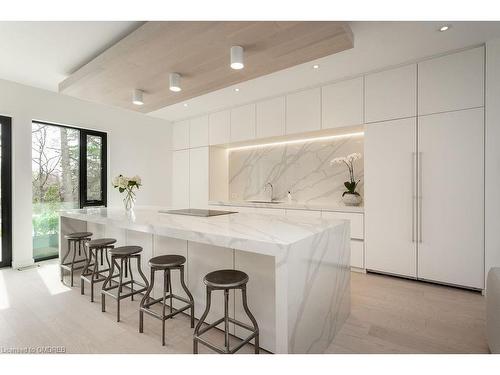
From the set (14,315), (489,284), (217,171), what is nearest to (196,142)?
(217,171)

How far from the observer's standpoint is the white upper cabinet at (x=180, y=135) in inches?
218

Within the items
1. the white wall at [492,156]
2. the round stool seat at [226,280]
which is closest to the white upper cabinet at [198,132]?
the round stool seat at [226,280]

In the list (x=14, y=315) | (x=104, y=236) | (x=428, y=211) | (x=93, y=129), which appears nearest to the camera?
(x=14, y=315)

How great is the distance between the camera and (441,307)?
2.45 metres

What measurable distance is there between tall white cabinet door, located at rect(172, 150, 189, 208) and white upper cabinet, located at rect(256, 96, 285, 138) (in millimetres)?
1932

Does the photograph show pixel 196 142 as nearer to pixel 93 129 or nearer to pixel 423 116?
pixel 93 129

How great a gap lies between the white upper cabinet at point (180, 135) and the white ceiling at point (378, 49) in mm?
1725

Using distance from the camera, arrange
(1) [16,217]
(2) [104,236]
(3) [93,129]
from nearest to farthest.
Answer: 1. (2) [104,236]
2. (1) [16,217]
3. (3) [93,129]

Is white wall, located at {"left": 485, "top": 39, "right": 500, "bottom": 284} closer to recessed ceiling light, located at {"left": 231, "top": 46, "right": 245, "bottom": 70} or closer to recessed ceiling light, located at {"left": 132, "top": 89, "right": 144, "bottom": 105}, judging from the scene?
recessed ceiling light, located at {"left": 231, "top": 46, "right": 245, "bottom": 70}

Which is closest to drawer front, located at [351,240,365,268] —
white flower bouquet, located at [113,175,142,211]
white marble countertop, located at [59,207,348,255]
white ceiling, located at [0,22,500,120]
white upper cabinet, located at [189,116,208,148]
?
white marble countertop, located at [59,207,348,255]

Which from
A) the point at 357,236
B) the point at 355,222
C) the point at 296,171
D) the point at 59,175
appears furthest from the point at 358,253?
the point at 59,175

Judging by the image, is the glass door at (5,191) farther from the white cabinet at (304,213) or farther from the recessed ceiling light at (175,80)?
the white cabinet at (304,213)

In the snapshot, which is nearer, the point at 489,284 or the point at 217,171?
the point at 489,284
